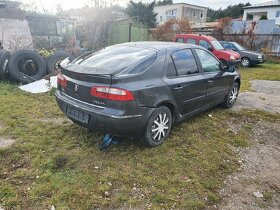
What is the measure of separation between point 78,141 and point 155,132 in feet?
4.17

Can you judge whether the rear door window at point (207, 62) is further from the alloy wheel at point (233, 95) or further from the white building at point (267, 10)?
the white building at point (267, 10)

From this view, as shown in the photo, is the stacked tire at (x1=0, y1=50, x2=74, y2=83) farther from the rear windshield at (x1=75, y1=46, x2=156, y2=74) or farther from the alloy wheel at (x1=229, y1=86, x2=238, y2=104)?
the alloy wheel at (x1=229, y1=86, x2=238, y2=104)

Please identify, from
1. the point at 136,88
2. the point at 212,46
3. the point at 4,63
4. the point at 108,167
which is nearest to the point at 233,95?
the point at 136,88

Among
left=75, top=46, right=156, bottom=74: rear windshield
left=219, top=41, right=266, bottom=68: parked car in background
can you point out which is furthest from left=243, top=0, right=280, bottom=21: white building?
left=75, top=46, right=156, bottom=74: rear windshield

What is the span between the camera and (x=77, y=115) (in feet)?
13.1

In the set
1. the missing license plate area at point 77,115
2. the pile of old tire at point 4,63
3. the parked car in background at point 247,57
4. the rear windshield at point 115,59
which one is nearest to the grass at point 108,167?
the missing license plate area at point 77,115

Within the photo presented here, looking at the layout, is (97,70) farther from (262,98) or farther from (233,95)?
(262,98)

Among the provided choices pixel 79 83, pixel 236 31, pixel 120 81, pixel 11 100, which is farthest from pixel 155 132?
pixel 236 31

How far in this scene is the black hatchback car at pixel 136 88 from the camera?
364 centimetres

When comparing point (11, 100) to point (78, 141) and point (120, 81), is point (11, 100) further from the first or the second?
point (120, 81)

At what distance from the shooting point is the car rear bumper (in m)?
3.63

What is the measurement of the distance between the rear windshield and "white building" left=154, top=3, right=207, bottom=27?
Result: 162 ft

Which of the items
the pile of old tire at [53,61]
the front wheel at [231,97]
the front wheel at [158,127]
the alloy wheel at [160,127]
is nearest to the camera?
the front wheel at [158,127]

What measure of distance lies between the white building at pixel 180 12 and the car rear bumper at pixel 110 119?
50307mm
